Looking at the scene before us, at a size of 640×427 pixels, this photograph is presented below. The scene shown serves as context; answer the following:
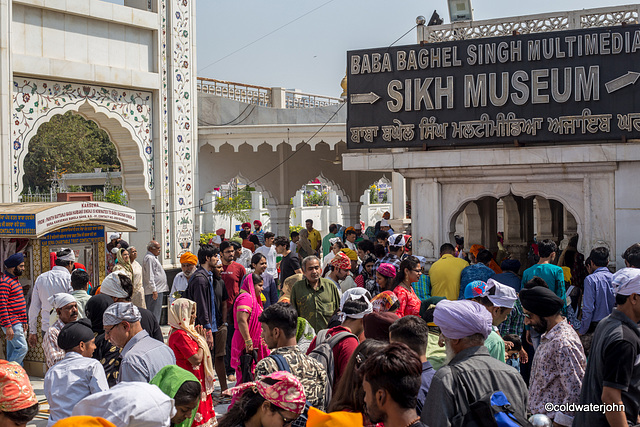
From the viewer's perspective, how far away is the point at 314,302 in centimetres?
743

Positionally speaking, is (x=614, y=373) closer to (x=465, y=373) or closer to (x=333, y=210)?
(x=465, y=373)

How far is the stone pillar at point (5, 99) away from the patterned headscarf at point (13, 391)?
940 cm

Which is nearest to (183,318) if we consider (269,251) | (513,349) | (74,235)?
(513,349)

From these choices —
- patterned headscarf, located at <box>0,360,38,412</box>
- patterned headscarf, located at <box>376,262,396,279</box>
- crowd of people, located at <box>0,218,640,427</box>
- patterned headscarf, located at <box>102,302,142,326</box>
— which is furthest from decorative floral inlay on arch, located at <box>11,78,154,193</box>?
patterned headscarf, located at <box>0,360,38,412</box>

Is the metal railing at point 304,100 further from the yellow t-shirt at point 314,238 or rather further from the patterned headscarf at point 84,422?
the patterned headscarf at point 84,422

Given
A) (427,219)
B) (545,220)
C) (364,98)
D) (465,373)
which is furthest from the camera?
(545,220)

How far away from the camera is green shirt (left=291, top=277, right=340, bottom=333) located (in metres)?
7.43

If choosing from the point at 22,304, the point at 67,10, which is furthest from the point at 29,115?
Result: the point at 22,304

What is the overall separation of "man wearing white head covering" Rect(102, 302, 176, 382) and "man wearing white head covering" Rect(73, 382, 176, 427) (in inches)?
57.4

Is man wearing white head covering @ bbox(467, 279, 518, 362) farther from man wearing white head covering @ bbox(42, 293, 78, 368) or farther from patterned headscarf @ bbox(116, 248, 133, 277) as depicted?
patterned headscarf @ bbox(116, 248, 133, 277)

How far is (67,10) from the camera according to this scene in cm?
1331

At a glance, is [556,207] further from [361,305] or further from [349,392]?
[349,392]

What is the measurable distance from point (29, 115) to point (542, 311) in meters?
10.7

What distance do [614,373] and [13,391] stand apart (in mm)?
3061
